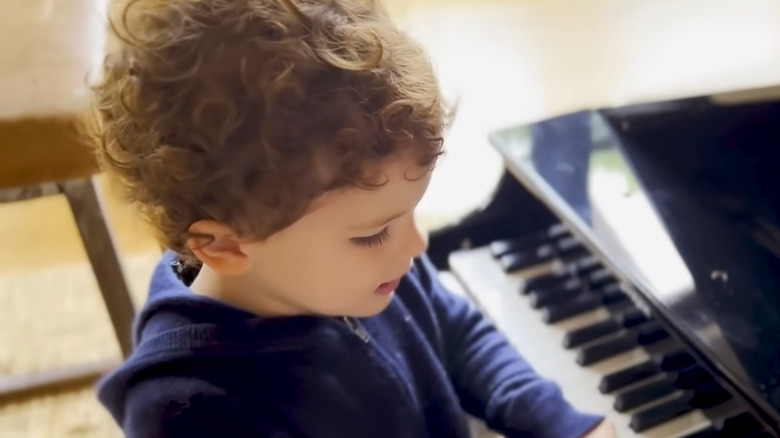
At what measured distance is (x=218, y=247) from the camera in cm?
73

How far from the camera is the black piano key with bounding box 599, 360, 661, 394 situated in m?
0.94

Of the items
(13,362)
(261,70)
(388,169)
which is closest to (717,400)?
(388,169)

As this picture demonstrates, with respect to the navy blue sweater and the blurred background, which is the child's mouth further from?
the blurred background

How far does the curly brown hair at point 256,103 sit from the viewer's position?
2.09ft

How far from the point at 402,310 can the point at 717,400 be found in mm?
295

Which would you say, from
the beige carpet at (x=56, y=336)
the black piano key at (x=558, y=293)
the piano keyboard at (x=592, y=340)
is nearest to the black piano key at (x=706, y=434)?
the piano keyboard at (x=592, y=340)

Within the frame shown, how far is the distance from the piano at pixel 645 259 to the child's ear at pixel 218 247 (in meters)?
0.35

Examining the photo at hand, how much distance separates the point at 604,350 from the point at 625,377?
0.04 meters

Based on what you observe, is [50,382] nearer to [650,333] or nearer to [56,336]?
[56,336]

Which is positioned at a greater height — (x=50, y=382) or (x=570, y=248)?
(x=570, y=248)

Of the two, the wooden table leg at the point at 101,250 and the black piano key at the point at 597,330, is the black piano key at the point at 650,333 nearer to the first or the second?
the black piano key at the point at 597,330

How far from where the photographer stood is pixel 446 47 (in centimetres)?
248

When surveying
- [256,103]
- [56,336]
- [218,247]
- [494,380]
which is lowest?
[56,336]

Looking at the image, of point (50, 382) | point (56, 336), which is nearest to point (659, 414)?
point (50, 382)
